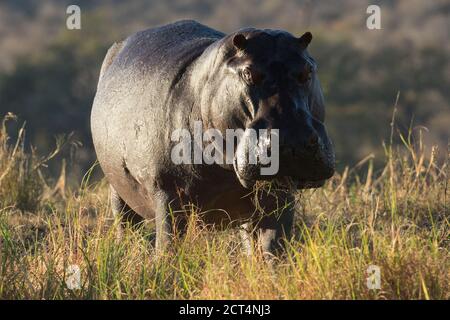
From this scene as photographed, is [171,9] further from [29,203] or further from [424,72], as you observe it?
[29,203]

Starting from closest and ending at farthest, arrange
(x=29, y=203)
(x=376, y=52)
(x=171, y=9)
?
(x=29, y=203), (x=376, y=52), (x=171, y=9)

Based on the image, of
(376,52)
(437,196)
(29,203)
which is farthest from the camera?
(376,52)

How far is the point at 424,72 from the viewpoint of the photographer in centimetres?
2517

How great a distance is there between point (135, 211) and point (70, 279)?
1.29 m

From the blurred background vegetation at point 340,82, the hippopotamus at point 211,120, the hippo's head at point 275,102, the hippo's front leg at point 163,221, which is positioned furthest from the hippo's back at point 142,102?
the blurred background vegetation at point 340,82

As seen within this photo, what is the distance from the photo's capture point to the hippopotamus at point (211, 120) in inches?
181

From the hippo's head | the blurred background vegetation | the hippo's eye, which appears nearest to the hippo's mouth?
the hippo's head

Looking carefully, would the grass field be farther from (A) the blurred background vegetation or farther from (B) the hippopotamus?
(A) the blurred background vegetation

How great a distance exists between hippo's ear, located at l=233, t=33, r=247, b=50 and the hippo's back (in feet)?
1.79

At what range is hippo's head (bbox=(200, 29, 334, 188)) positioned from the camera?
448 centimetres

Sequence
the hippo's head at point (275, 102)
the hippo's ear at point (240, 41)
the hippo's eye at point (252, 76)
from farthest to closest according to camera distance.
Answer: the hippo's ear at point (240, 41)
the hippo's eye at point (252, 76)
the hippo's head at point (275, 102)

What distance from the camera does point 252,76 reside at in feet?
15.4

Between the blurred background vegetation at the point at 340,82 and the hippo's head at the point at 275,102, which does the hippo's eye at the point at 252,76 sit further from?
the blurred background vegetation at the point at 340,82
